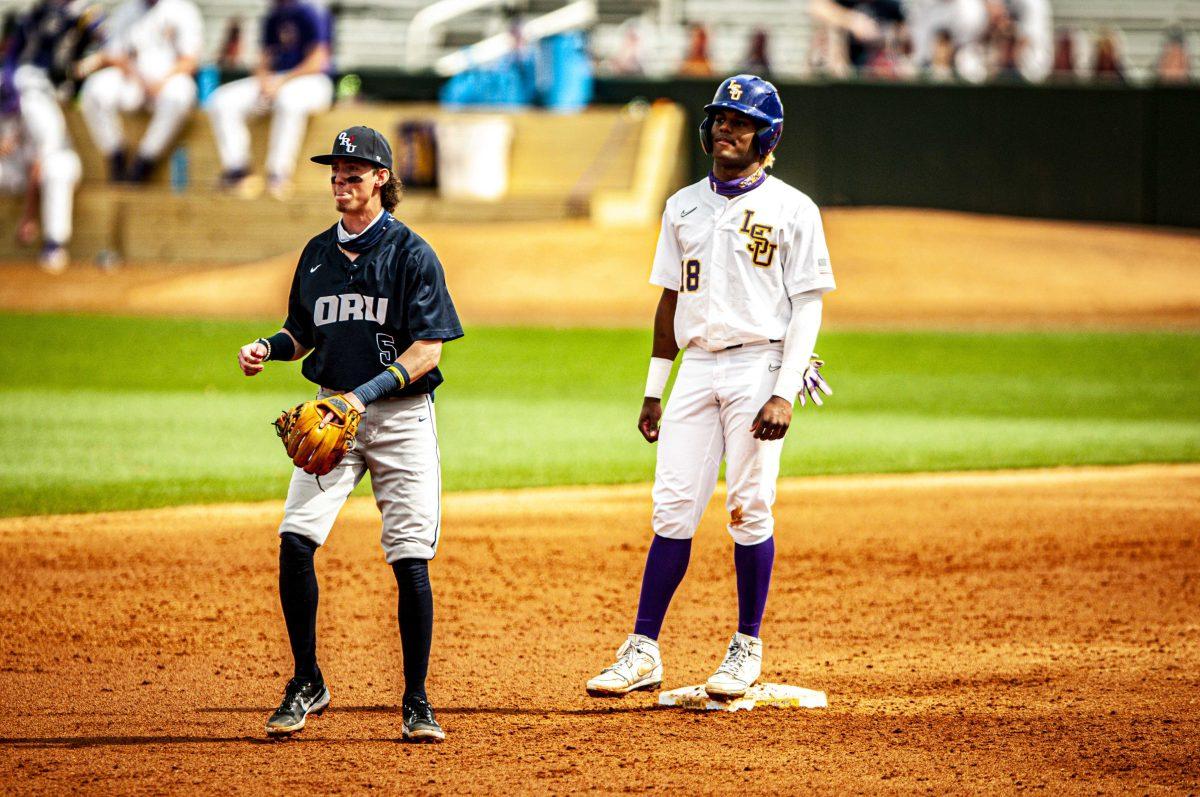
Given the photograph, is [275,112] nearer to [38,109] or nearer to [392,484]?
[38,109]

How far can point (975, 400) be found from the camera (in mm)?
14508

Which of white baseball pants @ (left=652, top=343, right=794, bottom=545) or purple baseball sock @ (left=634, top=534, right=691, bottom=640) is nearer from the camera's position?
white baseball pants @ (left=652, top=343, right=794, bottom=545)

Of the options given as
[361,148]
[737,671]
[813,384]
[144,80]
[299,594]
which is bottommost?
[737,671]

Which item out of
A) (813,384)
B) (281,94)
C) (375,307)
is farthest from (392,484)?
(281,94)

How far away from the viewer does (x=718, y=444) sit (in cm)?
560

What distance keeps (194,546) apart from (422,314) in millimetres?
3989

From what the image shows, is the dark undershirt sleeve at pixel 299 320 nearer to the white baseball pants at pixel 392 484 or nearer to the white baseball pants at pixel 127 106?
the white baseball pants at pixel 392 484

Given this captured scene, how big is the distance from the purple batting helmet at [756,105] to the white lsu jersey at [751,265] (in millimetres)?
161

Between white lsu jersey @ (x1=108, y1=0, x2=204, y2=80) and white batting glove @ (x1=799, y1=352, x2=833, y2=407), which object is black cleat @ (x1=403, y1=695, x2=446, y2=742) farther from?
white lsu jersey @ (x1=108, y1=0, x2=204, y2=80)

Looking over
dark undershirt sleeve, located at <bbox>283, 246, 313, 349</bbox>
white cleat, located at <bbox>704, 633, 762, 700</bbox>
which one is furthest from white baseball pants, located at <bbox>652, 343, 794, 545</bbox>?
dark undershirt sleeve, located at <bbox>283, 246, 313, 349</bbox>

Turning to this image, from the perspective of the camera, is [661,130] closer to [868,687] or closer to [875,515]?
[875,515]

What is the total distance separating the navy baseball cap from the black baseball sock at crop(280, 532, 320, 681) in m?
1.20

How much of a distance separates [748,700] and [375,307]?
6.10 ft

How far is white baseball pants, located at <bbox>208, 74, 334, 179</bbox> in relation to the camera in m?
20.5
